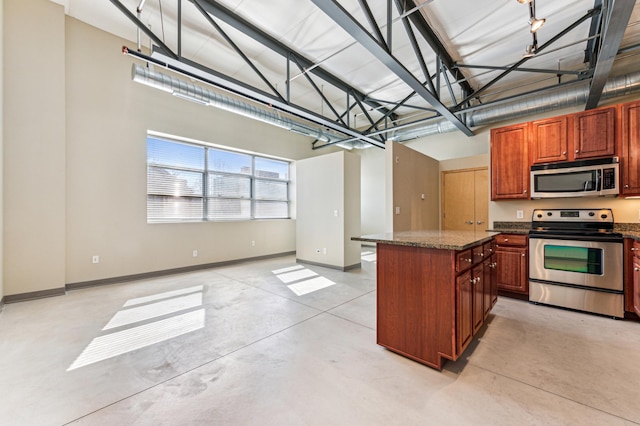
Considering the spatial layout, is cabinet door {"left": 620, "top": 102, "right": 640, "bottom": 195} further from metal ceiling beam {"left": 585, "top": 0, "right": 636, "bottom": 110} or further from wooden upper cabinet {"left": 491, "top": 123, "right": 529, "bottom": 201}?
wooden upper cabinet {"left": 491, "top": 123, "right": 529, "bottom": 201}

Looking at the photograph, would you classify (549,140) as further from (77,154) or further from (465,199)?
(77,154)

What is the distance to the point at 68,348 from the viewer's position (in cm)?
233

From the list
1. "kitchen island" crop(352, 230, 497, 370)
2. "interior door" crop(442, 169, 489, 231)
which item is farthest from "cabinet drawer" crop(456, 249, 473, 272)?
"interior door" crop(442, 169, 489, 231)

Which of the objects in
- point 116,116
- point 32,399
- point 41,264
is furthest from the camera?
point 116,116

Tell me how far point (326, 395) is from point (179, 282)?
148 inches

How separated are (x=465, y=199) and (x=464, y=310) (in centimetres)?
424

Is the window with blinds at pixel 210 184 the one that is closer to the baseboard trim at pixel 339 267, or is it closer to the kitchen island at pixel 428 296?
the baseboard trim at pixel 339 267

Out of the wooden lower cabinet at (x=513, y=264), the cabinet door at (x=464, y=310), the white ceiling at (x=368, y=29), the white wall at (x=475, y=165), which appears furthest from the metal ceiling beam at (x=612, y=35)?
the cabinet door at (x=464, y=310)

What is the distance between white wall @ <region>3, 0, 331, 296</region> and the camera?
11.6 ft

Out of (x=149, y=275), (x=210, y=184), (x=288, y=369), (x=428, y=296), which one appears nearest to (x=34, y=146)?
(x=149, y=275)

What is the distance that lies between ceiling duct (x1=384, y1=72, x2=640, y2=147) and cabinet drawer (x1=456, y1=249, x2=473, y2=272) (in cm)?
400

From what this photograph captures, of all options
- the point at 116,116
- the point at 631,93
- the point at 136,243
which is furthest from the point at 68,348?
the point at 631,93

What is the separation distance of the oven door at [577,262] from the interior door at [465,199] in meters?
2.03

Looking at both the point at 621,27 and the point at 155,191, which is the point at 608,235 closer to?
the point at 621,27
